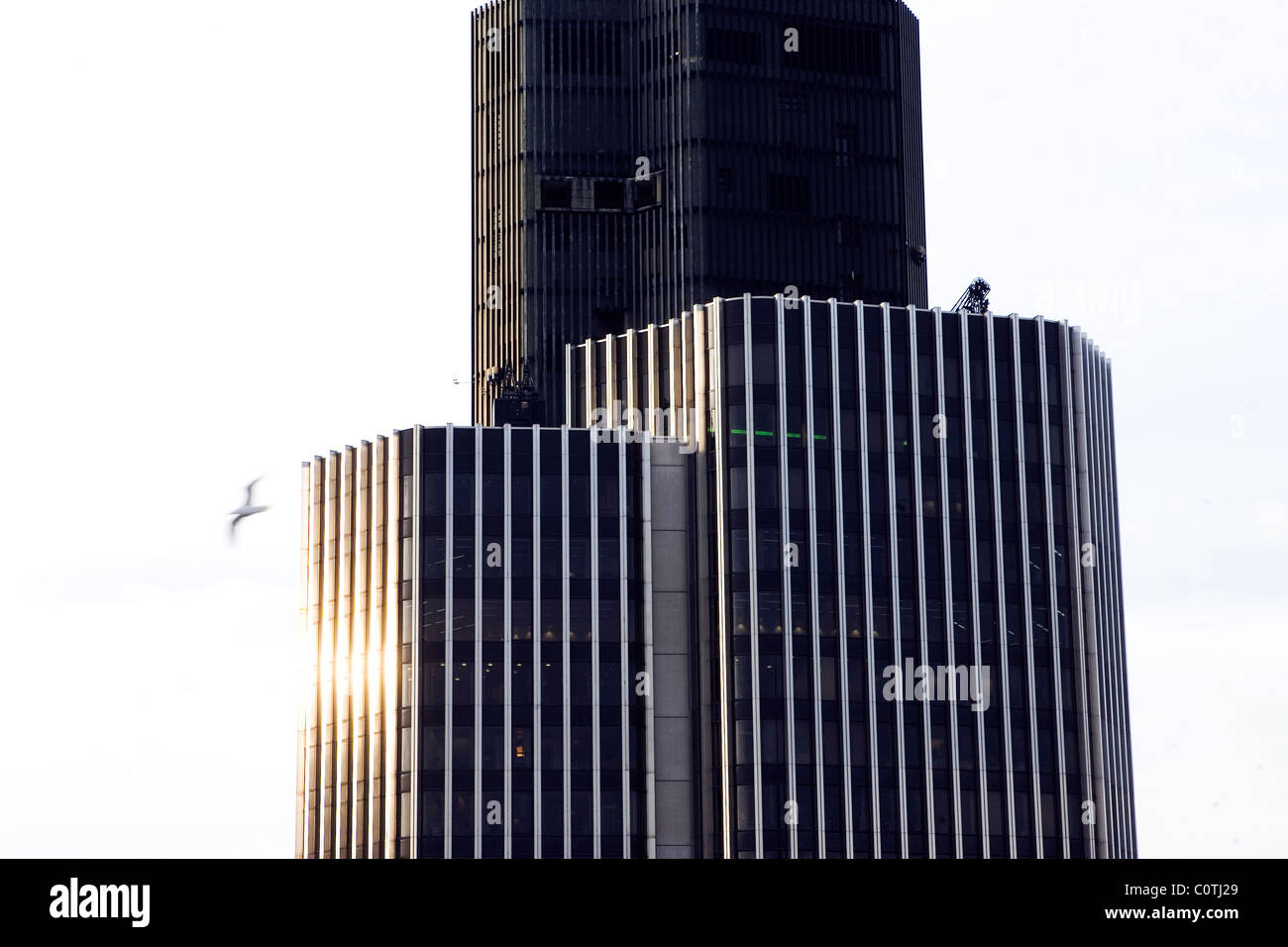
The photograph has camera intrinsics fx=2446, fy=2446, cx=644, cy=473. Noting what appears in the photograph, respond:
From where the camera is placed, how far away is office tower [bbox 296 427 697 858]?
548 feet

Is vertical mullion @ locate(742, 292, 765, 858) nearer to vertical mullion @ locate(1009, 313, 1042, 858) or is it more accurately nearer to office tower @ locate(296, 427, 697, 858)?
office tower @ locate(296, 427, 697, 858)

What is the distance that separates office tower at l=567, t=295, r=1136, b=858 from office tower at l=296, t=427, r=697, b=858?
3.28 m

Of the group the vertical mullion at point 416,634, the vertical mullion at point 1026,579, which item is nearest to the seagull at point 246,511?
the vertical mullion at point 416,634

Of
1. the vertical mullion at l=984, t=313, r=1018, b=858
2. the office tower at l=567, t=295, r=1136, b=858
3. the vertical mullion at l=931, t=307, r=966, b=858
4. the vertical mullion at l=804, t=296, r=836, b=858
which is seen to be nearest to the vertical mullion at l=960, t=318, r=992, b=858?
the office tower at l=567, t=295, r=1136, b=858

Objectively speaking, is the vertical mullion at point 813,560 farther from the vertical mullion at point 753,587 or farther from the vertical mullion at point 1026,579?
the vertical mullion at point 1026,579

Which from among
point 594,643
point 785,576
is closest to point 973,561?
point 785,576

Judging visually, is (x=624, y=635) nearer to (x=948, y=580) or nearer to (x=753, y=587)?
(x=753, y=587)

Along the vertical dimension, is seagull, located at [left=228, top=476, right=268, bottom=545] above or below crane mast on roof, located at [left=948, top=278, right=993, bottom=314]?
below
